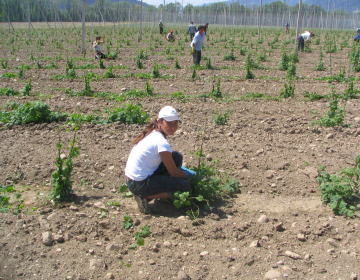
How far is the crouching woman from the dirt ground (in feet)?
0.83

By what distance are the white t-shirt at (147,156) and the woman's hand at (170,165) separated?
0.05 metres

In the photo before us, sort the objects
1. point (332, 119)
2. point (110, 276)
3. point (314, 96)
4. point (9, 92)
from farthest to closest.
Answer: point (9, 92), point (314, 96), point (332, 119), point (110, 276)

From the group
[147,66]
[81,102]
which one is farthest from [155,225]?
[147,66]

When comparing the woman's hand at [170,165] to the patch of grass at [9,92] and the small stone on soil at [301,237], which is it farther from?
the patch of grass at [9,92]

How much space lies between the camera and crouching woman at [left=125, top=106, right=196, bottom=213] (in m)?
3.62

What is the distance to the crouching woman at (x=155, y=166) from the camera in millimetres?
3623

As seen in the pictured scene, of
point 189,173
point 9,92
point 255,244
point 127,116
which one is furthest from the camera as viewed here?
point 9,92

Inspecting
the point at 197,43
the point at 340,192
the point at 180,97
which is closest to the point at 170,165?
the point at 340,192

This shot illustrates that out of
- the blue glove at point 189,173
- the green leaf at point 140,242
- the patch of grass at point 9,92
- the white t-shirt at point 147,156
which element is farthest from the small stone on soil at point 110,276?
the patch of grass at point 9,92

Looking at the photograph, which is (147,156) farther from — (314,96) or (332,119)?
(314,96)

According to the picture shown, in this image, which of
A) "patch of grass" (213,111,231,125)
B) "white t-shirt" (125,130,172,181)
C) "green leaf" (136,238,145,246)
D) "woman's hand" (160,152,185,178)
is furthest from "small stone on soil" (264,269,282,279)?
"patch of grass" (213,111,231,125)

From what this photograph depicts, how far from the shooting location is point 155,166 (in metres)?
3.76

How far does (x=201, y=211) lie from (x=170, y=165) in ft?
2.03

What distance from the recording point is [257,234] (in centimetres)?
348
